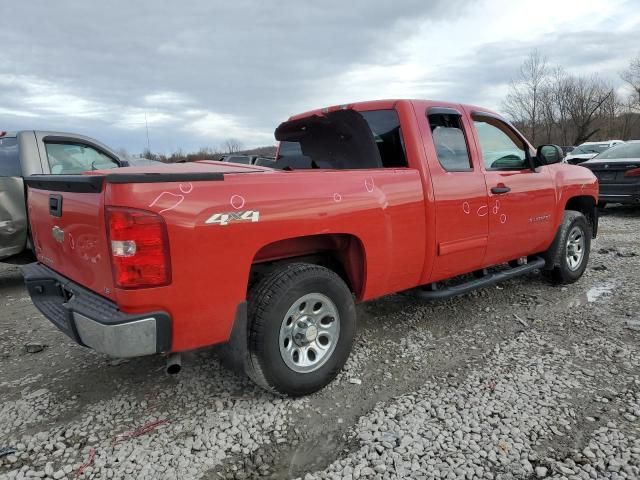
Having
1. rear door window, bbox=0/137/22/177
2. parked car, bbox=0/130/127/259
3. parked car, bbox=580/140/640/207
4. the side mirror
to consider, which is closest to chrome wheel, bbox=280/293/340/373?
the side mirror

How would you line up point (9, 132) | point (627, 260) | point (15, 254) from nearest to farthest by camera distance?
1. point (15, 254)
2. point (9, 132)
3. point (627, 260)

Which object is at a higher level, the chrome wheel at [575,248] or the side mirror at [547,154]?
the side mirror at [547,154]

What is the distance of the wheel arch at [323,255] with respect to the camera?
2.99 metres

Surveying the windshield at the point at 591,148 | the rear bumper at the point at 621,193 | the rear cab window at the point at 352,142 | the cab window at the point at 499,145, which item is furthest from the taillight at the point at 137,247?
the windshield at the point at 591,148

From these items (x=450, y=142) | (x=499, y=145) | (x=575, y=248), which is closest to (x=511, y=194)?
(x=499, y=145)

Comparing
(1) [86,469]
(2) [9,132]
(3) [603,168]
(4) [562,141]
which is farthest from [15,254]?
(4) [562,141]

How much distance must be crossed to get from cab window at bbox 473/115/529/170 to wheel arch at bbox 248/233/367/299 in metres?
1.68

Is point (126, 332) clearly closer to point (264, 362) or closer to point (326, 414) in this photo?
point (264, 362)

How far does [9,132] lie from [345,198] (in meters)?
4.85

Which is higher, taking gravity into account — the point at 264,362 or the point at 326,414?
the point at 264,362

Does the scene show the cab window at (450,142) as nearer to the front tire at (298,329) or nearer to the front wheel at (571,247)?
the front tire at (298,329)

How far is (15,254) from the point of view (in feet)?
17.3

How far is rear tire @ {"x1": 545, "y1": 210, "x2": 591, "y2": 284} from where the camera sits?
5.01 m

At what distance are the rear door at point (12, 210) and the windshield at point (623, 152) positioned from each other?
36.7 ft
